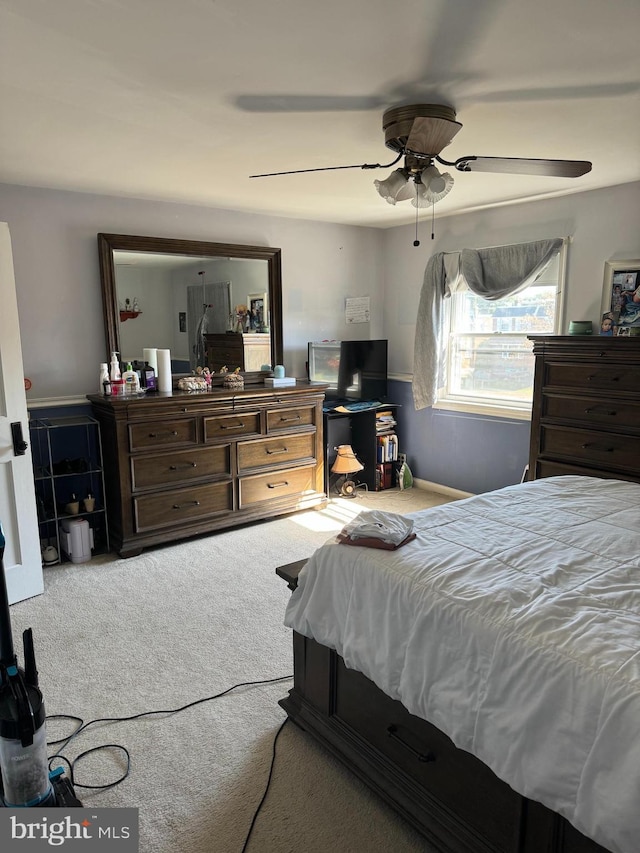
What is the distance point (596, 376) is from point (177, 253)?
2968 millimetres

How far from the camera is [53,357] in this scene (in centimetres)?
381

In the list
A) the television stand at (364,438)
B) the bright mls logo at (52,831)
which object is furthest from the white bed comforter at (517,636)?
the television stand at (364,438)

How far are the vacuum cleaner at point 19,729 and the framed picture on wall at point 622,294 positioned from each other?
12.0 ft

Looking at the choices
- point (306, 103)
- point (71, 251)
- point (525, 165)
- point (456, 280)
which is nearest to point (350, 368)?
point (456, 280)

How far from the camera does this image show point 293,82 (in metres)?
2.08

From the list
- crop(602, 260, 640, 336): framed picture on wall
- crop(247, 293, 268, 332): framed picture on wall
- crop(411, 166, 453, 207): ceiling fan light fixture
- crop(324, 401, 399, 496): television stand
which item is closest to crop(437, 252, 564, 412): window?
crop(602, 260, 640, 336): framed picture on wall

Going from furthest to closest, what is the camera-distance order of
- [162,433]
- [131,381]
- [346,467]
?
[346,467] < [131,381] < [162,433]

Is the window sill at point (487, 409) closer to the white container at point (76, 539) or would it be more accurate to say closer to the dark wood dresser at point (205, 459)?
the dark wood dresser at point (205, 459)

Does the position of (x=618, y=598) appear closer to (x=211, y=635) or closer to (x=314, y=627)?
(x=314, y=627)

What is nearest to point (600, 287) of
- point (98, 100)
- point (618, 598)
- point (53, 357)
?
point (618, 598)

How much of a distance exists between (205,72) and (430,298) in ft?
10.5

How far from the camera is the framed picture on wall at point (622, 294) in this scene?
11.9 feet

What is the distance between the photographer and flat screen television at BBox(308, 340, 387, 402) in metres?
5.01

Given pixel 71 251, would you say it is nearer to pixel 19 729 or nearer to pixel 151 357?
pixel 151 357
